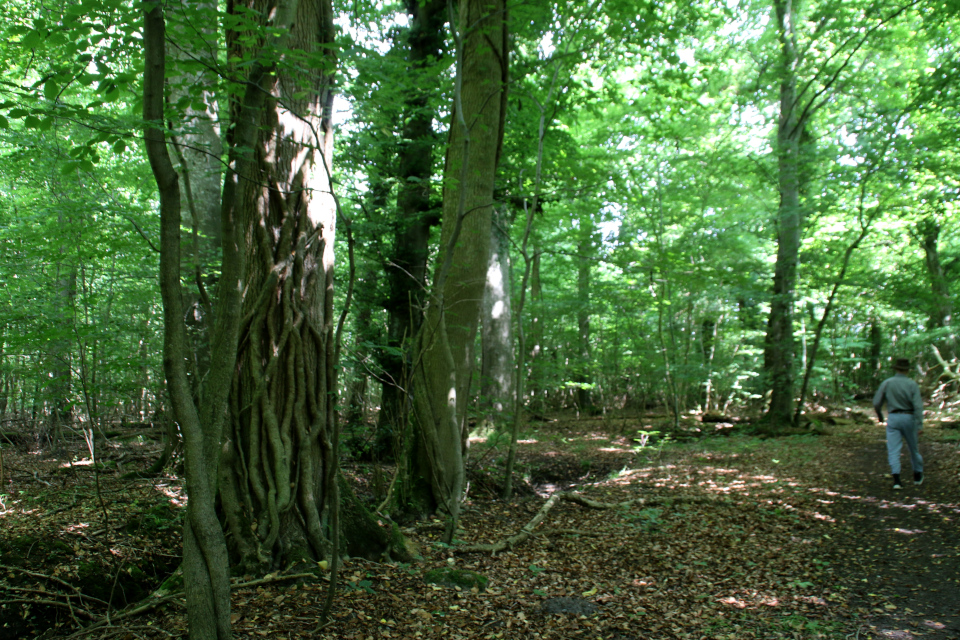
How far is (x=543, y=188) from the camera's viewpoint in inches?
316

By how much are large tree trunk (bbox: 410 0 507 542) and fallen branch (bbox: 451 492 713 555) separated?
72cm

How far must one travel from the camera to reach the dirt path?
339 centimetres

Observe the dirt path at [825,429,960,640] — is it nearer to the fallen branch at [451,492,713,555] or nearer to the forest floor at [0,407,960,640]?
the forest floor at [0,407,960,640]

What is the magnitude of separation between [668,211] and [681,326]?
3.25 m

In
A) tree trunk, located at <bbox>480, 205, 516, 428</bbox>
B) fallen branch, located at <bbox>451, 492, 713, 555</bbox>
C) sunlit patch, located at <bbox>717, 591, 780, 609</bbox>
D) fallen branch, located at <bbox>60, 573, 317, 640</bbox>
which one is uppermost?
tree trunk, located at <bbox>480, 205, 516, 428</bbox>

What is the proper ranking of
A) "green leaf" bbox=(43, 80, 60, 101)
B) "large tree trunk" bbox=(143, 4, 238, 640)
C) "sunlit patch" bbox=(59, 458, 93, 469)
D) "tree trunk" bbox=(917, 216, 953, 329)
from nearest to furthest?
"large tree trunk" bbox=(143, 4, 238, 640)
"green leaf" bbox=(43, 80, 60, 101)
"sunlit patch" bbox=(59, 458, 93, 469)
"tree trunk" bbox=(917, 216, 953, 329)

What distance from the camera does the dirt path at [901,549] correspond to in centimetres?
339

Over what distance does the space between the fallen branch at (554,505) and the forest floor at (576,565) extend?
0.06 m

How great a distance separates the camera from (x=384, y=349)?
21.1 ft

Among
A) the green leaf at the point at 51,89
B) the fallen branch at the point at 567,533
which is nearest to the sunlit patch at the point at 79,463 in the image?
the fallen branch at the point at 567,533

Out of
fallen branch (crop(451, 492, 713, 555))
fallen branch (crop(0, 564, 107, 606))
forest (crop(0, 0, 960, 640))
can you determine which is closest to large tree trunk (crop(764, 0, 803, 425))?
forest (crop(0, 0, 960, 640))

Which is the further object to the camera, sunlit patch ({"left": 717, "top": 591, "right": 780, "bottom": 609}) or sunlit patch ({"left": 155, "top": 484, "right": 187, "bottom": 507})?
sunlit patch ({"left": 155, "top": 484, "right": 187, "bottom": 507})

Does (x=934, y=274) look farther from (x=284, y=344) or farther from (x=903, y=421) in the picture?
(x=284, y=344)

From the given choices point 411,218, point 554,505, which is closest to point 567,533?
point 554,505
